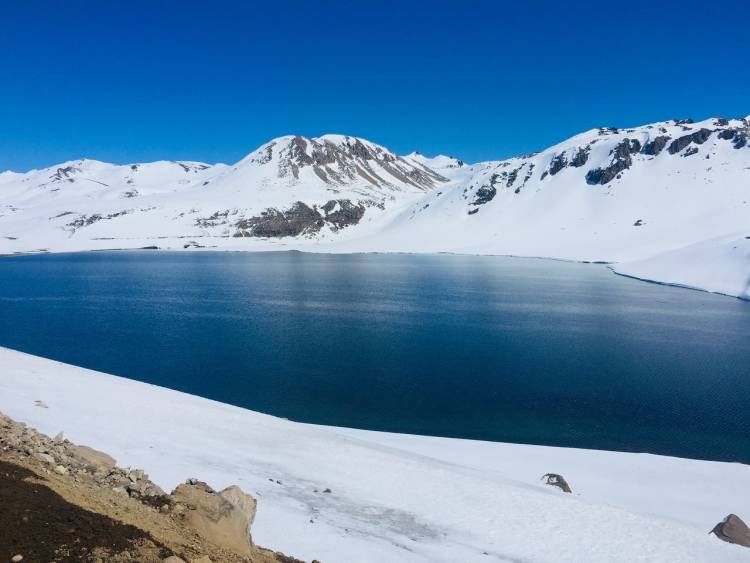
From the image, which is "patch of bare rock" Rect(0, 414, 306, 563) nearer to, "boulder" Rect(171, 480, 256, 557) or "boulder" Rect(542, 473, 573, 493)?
"boulder" Rect(171, 480, 256, 557)

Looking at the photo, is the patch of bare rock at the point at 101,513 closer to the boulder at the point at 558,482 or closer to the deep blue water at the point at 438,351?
the boulder at the point at 558,482

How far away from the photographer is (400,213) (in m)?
195

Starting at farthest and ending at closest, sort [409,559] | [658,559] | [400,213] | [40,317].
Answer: [400,213] → [40,317] → [658,559] → [409,559]

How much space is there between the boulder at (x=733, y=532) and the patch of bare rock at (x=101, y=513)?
490 inches

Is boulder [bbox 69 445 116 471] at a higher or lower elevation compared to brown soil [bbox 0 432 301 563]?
lower

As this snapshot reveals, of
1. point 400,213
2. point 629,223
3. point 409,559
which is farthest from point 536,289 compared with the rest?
point 400,213

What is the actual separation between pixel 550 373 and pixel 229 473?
24.8 m

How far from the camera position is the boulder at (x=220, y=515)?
8.90 metres

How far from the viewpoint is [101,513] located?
7809 millimetres

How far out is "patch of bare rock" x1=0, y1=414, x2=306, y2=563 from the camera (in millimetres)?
6824

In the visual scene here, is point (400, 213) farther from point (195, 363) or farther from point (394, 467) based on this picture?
point (394, 467)

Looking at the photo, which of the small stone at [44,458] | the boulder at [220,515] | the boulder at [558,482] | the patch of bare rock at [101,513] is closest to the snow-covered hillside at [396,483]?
the boulder at [558,482]

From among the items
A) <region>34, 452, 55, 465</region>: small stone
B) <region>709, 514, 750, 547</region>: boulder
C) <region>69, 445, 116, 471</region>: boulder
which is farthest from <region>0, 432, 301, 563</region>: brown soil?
<region>709, 514, 750, 547</region>: boulder

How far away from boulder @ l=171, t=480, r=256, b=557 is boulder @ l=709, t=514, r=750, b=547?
13080 mm
